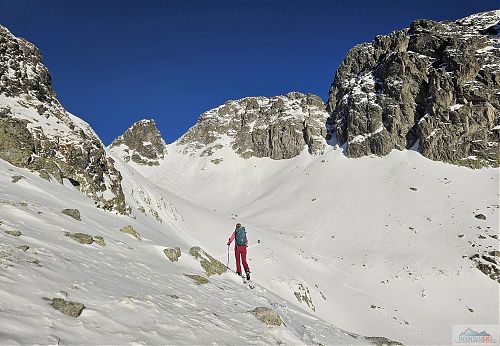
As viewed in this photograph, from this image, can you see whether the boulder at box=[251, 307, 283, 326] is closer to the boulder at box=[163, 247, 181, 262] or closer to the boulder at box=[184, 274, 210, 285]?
the boulder at box=[184, 274, 210, 285]

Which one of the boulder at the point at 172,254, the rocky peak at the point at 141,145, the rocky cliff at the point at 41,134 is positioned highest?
the rocky peak at the point at 141,145

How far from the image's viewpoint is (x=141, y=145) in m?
123

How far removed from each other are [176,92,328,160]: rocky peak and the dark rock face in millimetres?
11229

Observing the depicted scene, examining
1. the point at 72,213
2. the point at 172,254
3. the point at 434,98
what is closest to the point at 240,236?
the point at 172,254

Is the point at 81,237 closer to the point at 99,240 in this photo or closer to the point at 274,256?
the point at 99,240

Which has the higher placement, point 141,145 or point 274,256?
point 141,145

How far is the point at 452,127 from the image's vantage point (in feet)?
236

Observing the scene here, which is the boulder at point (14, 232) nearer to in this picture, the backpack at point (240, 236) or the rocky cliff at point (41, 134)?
the backpack at point (240, 236)

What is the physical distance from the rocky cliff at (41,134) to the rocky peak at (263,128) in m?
76.2

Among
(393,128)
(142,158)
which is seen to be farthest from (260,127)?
(393,128)

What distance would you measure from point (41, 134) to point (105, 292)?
16.3m

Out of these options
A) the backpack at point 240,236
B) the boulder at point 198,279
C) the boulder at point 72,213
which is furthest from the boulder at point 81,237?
the backpack at point 240,236

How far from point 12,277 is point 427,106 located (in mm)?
82758

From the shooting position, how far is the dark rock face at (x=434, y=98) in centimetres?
6969
